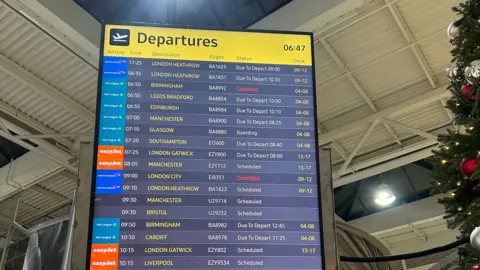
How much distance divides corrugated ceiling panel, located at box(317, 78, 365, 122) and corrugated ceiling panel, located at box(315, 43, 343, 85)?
18cm

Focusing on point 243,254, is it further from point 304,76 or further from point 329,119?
point 329,119

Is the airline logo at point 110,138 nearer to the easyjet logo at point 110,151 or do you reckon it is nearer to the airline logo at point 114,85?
the easyjet logo at point 110,151

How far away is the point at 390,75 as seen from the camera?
29.1ft

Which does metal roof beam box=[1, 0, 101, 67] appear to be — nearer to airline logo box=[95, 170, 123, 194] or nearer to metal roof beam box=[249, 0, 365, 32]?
metal roof beam box=[249, 0, 365, 32]

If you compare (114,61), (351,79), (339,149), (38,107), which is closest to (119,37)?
(114,61)

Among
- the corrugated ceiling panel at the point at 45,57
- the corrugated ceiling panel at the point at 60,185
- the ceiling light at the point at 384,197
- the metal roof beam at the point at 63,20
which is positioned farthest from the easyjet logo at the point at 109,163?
the ceiling light at the point at 384,197

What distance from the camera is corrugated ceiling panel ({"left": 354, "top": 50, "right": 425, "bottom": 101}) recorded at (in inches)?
338

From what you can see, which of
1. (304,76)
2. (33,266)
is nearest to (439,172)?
(304,76)

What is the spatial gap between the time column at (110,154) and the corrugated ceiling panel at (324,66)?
544 centimetres

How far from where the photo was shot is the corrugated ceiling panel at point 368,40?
7824 millimetres

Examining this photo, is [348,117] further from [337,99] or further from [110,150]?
[110,150]

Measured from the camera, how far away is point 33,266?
17.3 feet

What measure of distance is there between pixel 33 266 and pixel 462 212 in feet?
13.2

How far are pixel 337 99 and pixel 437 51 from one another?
1735 millimetres
